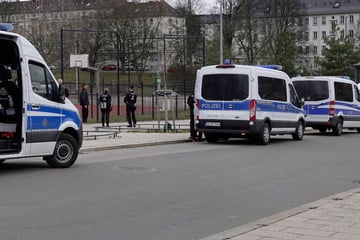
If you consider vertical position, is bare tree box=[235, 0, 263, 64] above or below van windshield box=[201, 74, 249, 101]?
above

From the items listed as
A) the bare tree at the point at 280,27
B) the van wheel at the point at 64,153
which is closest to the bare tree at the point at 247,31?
the bare tree at the point at 280,27

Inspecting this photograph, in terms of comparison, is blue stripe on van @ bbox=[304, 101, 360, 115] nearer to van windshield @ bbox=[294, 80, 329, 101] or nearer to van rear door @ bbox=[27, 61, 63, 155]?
van windshield @ bbox=[294, 80, 329, 101]

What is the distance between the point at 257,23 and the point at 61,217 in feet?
226

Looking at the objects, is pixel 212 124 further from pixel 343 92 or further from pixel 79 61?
pixel 79 61

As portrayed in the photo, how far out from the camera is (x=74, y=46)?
55.4m

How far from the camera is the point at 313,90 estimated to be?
2742 centimetres

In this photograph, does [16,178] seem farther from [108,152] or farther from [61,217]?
[108,152]

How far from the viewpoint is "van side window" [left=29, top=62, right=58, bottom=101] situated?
1308cm

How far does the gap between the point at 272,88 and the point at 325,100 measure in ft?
20.6

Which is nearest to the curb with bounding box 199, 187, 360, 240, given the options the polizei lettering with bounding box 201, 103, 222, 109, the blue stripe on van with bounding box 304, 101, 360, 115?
the polizei lettering with bounding box 201, 103, 222, 109

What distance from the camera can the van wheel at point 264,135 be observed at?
2083 centimetres

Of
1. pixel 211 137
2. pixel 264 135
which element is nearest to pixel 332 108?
pixel 264 135

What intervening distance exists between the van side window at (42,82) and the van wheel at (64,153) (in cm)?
95

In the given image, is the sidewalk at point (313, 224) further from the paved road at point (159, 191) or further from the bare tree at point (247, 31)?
the bare tree at point (247, 31)
